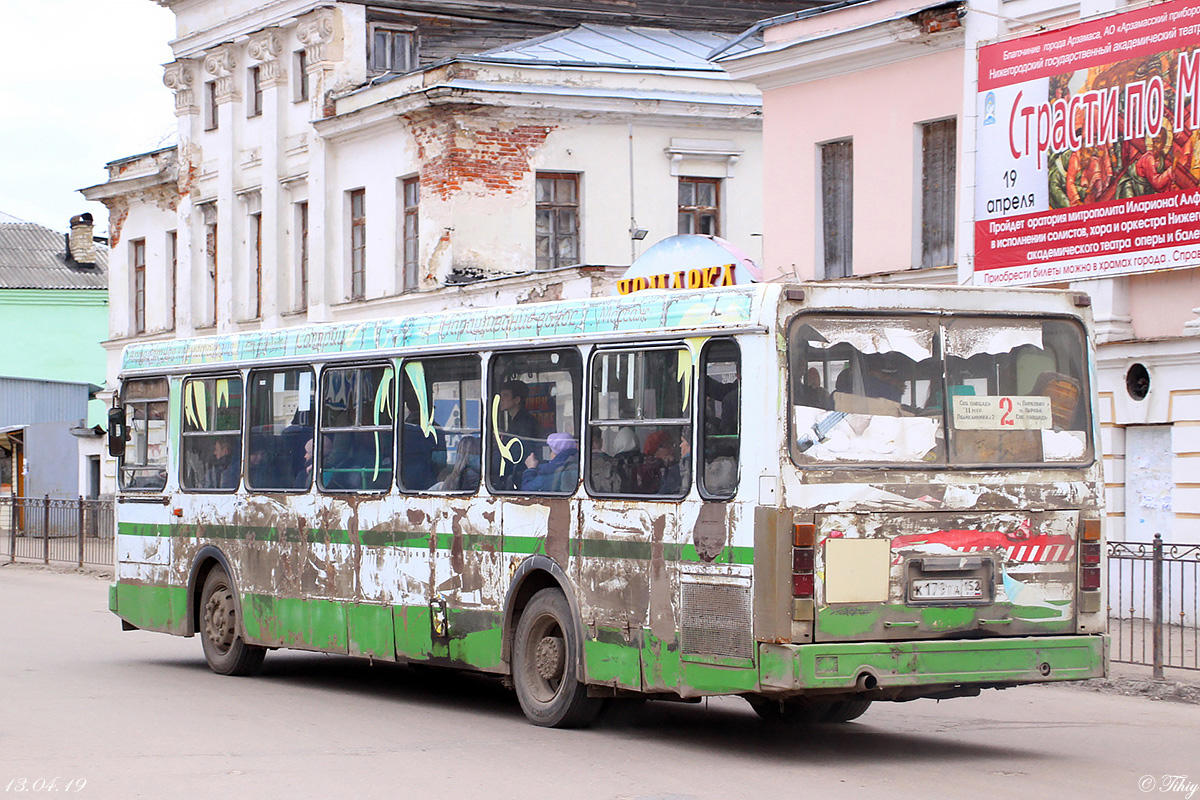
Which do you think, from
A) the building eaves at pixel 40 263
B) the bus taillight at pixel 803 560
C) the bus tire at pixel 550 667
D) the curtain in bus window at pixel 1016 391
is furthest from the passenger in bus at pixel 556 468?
the building eaves at pixel 40 263

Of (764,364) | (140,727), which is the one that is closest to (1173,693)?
(764,364)

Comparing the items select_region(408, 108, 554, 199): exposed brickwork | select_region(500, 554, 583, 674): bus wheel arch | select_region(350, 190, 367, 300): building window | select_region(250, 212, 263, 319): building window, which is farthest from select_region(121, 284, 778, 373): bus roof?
select_region(250, 212, 263, 319): building window

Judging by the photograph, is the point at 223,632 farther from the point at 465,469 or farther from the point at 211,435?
the point at 465,469

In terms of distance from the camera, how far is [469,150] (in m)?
32.0

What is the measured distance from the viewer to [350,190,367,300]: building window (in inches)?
1377

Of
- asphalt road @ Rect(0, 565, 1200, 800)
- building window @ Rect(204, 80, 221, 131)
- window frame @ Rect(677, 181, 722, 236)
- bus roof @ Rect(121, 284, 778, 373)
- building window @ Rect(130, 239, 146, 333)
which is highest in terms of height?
building window @ Rect(204, 80, 221, 131)

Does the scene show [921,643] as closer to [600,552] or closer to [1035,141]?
[600,552]

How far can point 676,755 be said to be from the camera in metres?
10.4

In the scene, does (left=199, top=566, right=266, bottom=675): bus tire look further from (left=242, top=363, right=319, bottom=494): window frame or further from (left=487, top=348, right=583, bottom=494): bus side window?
(left=487, top=348, right=583, bottom=494): bus side window

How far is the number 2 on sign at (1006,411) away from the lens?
10.5 metres

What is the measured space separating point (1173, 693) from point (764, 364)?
6264 millimetres

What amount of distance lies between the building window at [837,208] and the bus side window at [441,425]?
12.7 m

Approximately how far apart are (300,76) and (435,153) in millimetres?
5983

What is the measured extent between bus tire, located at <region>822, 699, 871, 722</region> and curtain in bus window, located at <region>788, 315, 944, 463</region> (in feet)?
7.45
